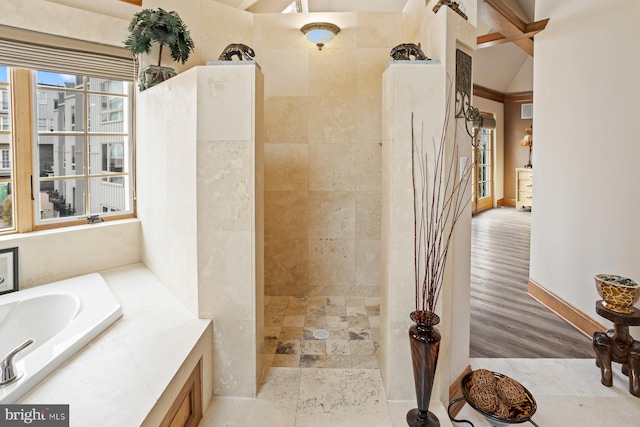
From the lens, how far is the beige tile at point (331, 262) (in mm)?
3641

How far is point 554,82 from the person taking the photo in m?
3.51

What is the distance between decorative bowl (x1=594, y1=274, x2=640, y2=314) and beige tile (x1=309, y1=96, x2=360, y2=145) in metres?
2.28

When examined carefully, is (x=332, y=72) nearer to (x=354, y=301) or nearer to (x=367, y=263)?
(x=367, y=263)

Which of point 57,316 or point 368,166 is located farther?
point 368,166

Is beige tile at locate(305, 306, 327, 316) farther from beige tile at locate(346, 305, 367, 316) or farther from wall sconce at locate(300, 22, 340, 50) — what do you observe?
wall sconce at locate(300, 22, 340, 50)

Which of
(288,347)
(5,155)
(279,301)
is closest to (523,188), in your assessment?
(279,301)

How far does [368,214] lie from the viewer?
3.60 m

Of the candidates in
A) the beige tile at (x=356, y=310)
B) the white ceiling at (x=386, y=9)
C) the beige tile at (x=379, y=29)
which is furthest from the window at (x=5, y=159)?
the beige tile at (x=379, y=29)

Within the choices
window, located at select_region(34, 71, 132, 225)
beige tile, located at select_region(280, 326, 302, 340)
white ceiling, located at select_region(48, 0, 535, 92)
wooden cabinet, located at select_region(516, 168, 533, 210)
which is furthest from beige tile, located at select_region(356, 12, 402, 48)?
wooden cabinet, located at select_region(516, 168, 533, 210)

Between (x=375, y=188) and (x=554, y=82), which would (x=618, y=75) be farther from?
(x=375, y=188)

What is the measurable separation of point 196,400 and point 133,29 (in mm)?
2456

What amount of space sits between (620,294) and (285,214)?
105 inches

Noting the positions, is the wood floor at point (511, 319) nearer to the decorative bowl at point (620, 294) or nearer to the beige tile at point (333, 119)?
the decorative bowl at point (620, 294)

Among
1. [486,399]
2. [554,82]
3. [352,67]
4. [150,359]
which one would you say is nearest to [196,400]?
[150,359]
